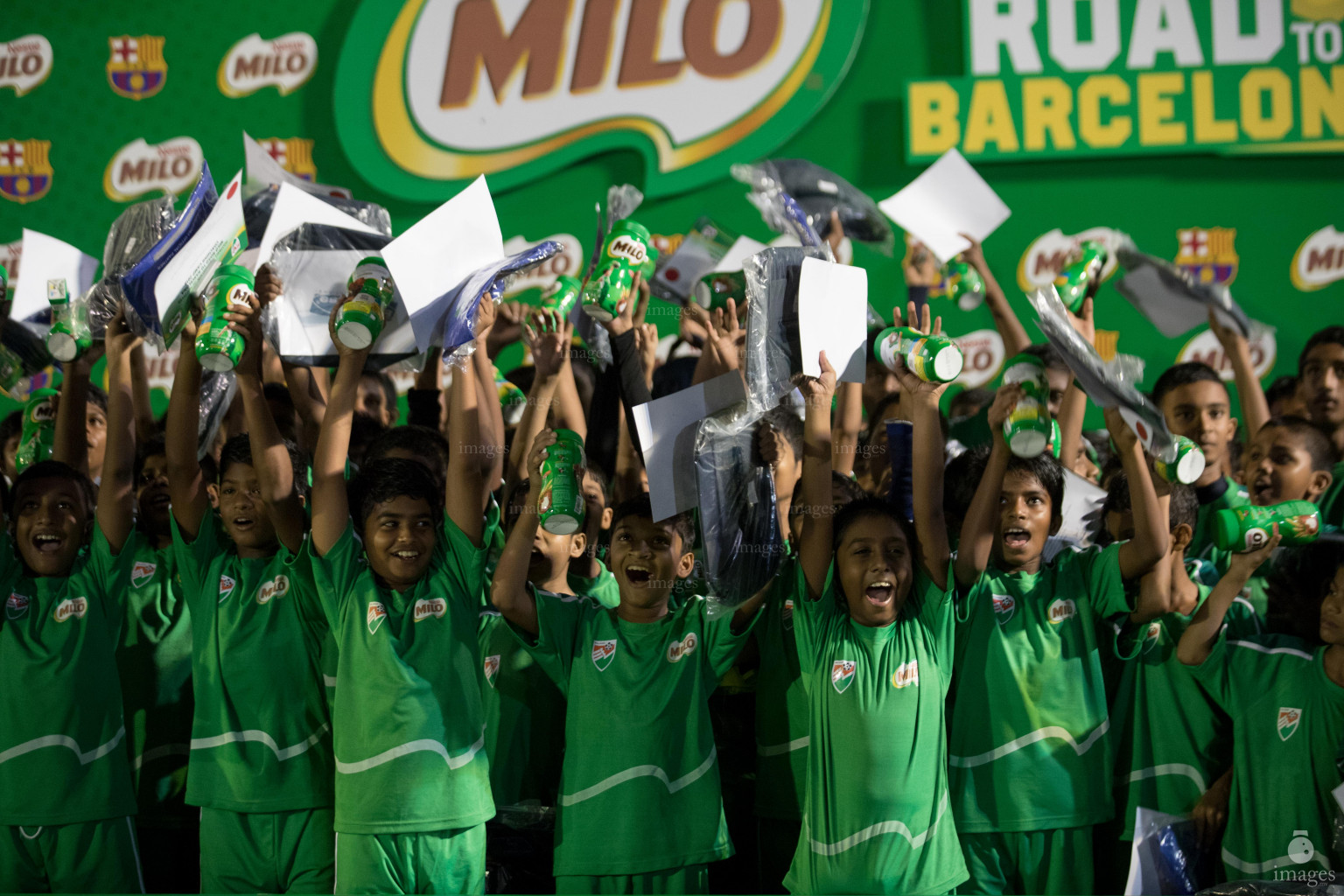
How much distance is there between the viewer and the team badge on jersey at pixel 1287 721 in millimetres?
2580

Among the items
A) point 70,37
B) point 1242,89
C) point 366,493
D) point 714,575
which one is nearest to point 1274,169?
point 1242,89

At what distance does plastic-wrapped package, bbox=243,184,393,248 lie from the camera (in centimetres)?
306

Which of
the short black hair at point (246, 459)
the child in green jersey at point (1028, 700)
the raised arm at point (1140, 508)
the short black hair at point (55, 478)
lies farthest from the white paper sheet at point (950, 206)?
the short black hair at point (55, 478)

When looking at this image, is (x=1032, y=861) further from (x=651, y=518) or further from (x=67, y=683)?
(x=67, y=683)

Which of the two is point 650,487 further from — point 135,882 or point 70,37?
point 70,37

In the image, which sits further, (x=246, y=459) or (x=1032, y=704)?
(x=246, y=459)

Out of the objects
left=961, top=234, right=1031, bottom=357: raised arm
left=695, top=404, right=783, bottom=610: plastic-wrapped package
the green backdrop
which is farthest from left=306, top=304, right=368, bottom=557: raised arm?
the green backdrop

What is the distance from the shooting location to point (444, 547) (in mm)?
2658

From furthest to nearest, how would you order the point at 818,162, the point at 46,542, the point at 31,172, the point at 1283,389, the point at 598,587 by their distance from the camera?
the point at 31,172
the point at 818,162
the point at 1283,389
the point at 598,587
the point at 46,542

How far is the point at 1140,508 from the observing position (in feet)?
8.25

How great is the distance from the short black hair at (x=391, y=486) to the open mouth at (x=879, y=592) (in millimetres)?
955

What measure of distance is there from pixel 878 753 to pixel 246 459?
60.2 inches

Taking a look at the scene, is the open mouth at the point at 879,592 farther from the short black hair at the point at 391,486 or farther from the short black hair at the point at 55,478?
the short black hair at the point at 55,478

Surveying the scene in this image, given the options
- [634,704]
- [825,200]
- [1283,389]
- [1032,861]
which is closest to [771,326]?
[634,704]
